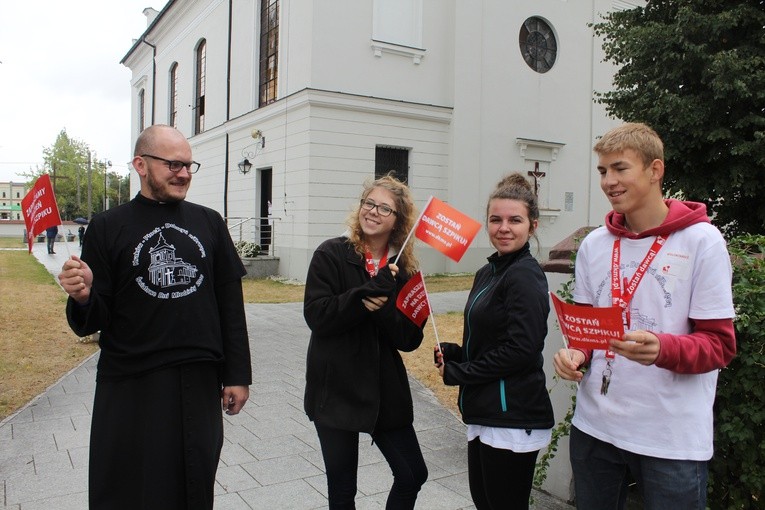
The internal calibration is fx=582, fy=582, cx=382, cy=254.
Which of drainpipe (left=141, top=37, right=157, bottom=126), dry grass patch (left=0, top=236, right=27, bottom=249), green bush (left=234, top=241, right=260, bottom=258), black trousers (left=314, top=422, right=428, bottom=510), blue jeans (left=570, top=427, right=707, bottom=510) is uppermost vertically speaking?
drainpipe (left=141, top=37, right=157, bottom=126)

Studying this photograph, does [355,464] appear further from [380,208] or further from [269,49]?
[269,49]

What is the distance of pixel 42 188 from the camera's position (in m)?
3.16

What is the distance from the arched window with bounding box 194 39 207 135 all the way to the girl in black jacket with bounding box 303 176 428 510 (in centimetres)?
2506

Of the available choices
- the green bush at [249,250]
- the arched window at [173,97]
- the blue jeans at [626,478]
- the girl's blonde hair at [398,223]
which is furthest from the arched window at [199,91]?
the blue jeans at [626,478]

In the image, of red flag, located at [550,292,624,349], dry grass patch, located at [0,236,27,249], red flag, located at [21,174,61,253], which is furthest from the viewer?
dry grass patch, located at [0,236,27,249]

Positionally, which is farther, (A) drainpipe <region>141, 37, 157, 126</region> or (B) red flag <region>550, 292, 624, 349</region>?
(A) drainpipe <region>141, 37, 157, 126</region>

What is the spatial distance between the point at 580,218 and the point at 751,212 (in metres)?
10.7

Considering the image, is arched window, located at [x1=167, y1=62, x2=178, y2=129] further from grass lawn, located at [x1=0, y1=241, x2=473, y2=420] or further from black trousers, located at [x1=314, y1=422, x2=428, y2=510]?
black trousers, located at [x1=314, y1=422, x2=428, y2=510]

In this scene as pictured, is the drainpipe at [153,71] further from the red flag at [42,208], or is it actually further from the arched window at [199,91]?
the red flag at [42,208]

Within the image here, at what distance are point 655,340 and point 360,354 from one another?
1.40 metres

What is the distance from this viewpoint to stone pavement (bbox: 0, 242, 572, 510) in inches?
149

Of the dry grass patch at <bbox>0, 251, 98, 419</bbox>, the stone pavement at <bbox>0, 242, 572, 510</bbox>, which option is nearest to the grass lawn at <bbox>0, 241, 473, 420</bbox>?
the dry grass patch at <bbox>0, 251, 98, 419</bbox>

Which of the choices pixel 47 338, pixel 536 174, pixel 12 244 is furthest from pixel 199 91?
pixel 12 244

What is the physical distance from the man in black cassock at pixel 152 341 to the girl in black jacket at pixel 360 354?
513 millimetres
